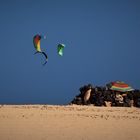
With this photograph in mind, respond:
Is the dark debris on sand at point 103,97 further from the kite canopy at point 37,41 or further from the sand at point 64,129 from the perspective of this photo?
the sand at point 64,129

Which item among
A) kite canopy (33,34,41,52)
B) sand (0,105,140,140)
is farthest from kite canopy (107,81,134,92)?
sand (0,105,140,140)

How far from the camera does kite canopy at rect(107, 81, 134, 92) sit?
1017 inches

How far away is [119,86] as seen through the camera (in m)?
26.2

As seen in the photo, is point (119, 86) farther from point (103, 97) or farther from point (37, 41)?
point (37, 41)

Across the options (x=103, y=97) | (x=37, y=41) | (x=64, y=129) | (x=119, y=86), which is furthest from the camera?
(x=37, y=41)

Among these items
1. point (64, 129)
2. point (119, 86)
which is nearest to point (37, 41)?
point (119, 86)

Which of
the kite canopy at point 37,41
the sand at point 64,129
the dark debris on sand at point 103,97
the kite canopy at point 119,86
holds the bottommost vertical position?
the sand at point 64,129

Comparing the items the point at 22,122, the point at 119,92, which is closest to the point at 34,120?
the point at 22,122

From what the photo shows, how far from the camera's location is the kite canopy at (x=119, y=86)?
25.8 metres

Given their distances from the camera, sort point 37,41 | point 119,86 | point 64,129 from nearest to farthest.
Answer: point 64,129
point 119,86
point 37,41

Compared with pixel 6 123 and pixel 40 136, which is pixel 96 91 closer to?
pixel 6 123

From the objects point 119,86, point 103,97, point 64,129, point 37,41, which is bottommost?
point 64,129

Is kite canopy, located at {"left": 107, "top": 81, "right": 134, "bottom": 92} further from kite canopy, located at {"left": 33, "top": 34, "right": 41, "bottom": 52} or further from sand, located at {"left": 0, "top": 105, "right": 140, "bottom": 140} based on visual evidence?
sand, located at {"left": 0, "top": 105, "right": 140, "bottom": 140}

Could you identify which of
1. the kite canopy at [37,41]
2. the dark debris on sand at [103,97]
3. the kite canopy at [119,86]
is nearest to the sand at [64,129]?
the dark debris on sand at [103,97]
